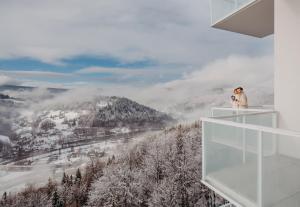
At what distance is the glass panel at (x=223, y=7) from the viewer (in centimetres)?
317

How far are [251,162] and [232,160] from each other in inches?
11.7

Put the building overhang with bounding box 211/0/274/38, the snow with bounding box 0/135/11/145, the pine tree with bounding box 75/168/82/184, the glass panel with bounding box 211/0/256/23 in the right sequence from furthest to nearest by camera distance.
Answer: the pine tree with bounding box 75/168/82/184, the snow with bounding box 0/135/11/145, the glass panel with bounding box 211/0/256/23, the building overhang with bounding box 211/0/274/38

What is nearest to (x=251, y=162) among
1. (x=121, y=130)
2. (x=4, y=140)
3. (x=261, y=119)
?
(x=261, y=119)

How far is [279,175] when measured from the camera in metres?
1.55

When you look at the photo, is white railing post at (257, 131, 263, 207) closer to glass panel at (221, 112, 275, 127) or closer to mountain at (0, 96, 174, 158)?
glass panel at (221, 112, 275, 127)

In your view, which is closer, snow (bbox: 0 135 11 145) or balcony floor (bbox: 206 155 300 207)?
balcony floor (bbox: 206 155 300 207)

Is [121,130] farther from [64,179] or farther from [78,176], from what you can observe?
[64,179]

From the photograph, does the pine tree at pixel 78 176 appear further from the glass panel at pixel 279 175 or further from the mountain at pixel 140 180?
the glass panel at pixel 279 175

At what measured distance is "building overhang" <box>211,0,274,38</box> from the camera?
9.91 feet

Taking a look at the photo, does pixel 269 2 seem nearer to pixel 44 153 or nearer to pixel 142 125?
pixel 142 125

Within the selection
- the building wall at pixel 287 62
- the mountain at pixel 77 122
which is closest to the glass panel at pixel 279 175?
the building wall at pixel 287 62

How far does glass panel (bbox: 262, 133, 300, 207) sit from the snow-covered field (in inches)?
190

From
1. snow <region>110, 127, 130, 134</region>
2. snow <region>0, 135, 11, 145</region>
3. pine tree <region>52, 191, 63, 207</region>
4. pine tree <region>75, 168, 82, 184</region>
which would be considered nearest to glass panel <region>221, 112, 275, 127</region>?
snow <region>110, 127, 130, 134</region>

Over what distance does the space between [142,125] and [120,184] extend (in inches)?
75.1
